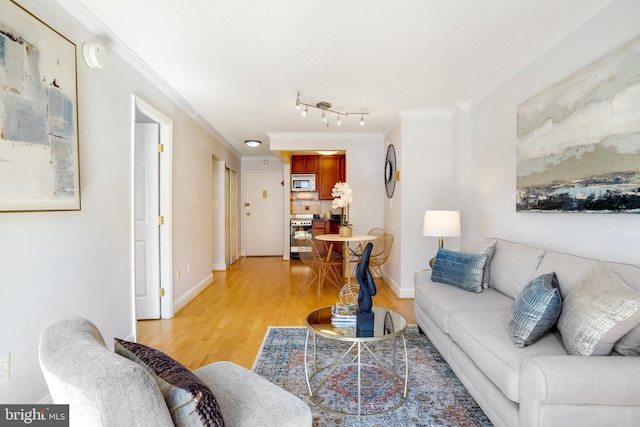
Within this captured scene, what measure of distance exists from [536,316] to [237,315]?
9.22ft

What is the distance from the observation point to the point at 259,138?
5.75m

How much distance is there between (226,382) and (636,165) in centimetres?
226

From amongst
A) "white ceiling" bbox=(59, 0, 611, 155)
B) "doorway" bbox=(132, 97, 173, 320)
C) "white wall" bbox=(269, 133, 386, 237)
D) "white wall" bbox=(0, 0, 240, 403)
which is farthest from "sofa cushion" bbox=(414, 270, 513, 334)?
"white wall" bbox=(269, 133, 386, 237)

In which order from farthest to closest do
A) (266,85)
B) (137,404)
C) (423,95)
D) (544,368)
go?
(423,95) → (266,85) → (544,368) → (137,404)

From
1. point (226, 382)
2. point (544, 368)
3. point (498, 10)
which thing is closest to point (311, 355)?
point (226, 382)

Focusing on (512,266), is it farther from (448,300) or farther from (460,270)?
(448,300)

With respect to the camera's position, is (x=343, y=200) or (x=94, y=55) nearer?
(x=94, y=55)

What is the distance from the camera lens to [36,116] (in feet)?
5.58

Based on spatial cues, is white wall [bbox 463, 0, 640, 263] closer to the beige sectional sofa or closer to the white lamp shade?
the beige sectional sofa

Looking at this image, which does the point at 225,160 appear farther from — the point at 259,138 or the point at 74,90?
the point at 74,90

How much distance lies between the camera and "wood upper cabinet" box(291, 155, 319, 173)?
700 centimetres

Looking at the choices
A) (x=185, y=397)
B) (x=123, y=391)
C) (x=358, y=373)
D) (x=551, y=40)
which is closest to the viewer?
(x=123, y=391)

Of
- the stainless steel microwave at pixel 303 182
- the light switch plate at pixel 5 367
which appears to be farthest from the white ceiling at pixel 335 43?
the stainless steel microwave at pixel 303 182

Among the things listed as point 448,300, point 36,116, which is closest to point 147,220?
point 36,116
